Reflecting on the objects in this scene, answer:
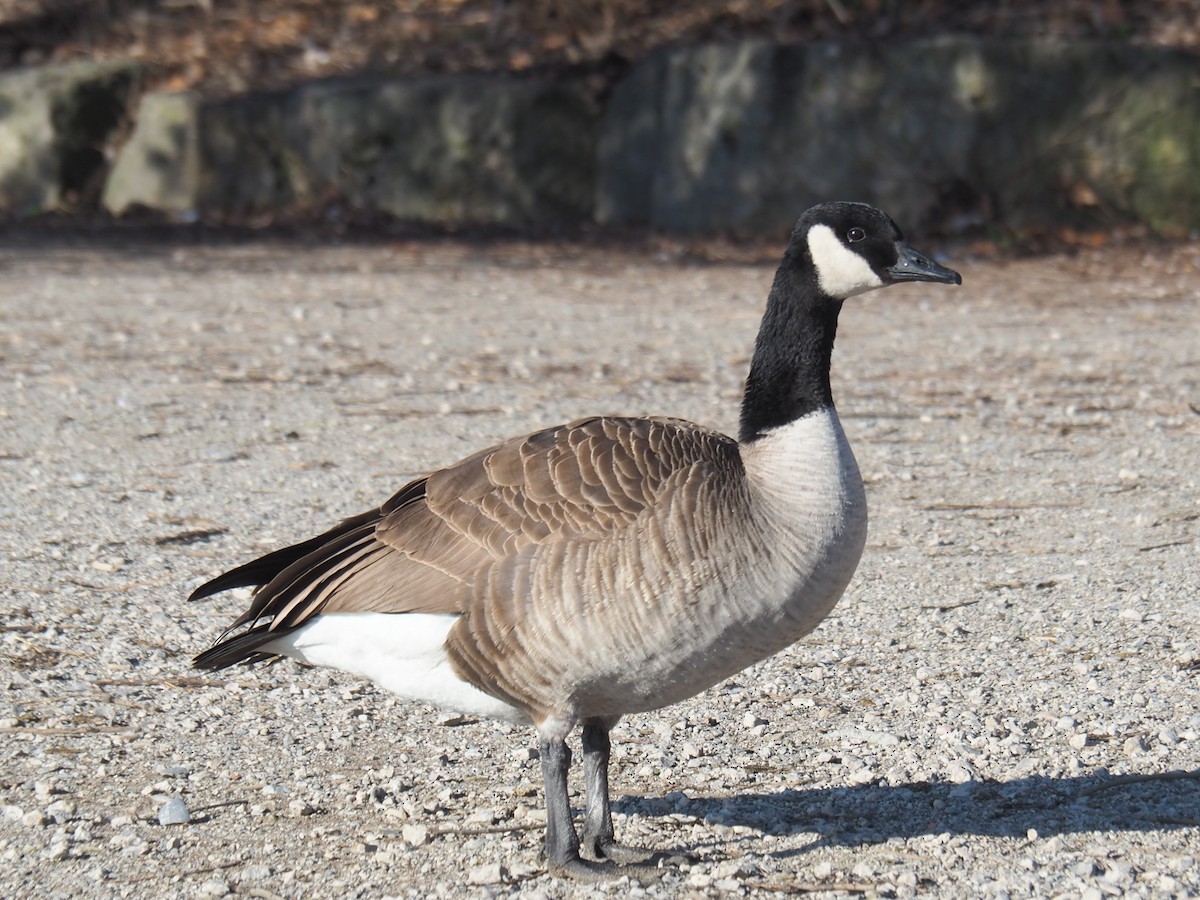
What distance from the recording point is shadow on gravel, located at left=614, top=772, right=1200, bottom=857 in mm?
3570

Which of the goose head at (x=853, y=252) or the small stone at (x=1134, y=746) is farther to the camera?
the small stone at (x=1134, y=746)

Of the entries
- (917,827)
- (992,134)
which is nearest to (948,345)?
(992,134)

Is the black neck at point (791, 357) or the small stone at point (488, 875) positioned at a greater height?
the black neck at point (791, 357)

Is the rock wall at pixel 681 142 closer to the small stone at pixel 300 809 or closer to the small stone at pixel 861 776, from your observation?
the small stone at pixel 861 776

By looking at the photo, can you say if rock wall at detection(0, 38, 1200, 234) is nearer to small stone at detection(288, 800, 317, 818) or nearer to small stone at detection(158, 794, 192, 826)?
small stone at detection(288, 800, 317, 818)

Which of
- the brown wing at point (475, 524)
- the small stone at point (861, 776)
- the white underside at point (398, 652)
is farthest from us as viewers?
the small stone at point (861, 776)

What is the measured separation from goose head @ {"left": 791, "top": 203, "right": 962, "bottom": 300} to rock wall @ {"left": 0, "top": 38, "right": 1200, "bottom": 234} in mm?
→ 9278

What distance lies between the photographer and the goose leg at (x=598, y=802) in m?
3.52

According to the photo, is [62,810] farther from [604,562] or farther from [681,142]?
[681,142]

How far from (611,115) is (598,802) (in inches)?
442

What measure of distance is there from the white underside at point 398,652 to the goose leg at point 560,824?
126 mm

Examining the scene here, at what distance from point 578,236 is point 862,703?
982 centimetres

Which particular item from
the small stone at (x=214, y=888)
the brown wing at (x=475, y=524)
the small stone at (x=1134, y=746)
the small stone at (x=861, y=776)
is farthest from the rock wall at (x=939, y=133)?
the small stone at (x=214, y=888)

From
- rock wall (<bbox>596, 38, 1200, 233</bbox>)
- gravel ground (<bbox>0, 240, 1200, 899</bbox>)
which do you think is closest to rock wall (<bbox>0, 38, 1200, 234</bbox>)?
rock wall (<bbox>596, 38, 1200, 233</bbox>)
